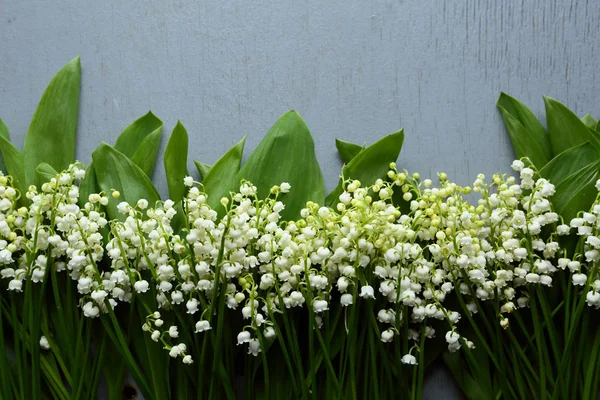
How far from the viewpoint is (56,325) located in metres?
0.91

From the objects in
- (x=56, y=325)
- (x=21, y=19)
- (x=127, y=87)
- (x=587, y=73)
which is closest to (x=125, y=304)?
(x=56, y=325)

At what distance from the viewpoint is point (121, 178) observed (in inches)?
36.3

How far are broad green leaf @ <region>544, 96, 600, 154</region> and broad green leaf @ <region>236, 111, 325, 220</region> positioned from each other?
1.36 ft

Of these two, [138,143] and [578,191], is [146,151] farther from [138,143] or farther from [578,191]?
[578,191]

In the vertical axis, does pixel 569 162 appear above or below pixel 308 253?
above

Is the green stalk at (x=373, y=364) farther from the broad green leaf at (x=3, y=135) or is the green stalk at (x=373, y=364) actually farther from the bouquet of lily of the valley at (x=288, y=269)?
the broad green leaf at (x=3, y=135)

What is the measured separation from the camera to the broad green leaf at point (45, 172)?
2.98 feet

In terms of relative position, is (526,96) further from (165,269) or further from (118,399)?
(118,399)

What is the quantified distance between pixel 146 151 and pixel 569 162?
726mm

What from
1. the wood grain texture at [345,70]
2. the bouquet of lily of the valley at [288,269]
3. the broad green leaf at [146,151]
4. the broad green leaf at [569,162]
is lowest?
the bouquet of lily of the valley at [288,269]

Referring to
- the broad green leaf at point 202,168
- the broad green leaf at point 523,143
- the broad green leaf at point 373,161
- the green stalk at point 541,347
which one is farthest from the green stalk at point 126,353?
the broad green leaf at point 523,143

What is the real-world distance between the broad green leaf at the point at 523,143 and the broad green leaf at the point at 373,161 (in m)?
0.20

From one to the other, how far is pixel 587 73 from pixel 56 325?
3.33ft

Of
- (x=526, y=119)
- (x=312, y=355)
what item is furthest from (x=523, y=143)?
(x=312, y=355)
